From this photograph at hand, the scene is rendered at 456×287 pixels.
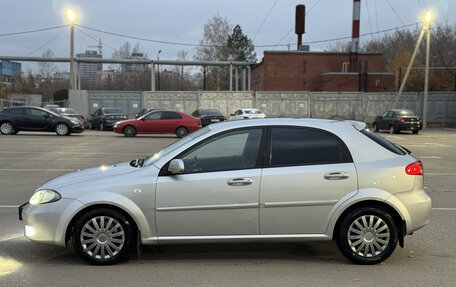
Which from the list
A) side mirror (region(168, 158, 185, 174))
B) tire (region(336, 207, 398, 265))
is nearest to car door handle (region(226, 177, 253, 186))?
side mirror (region(168, 158, 185, 174))

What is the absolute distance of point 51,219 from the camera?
422 centimetres

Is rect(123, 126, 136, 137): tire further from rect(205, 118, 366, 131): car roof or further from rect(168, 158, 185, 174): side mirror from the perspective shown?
rect(168, 158, 185, 174): side mirror

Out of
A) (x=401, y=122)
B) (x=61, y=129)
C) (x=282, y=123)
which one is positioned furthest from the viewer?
(x=401, y=122)

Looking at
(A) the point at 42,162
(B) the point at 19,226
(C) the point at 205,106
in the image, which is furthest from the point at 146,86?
(B) the point at 19,226

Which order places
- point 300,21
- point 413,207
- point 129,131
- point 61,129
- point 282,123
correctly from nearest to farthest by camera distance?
point 413,207
point 282,123
point 61,129
point 129,131
point 300,21

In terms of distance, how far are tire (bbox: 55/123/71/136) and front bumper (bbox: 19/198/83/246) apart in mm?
17685

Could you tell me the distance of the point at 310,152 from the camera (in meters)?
4.42

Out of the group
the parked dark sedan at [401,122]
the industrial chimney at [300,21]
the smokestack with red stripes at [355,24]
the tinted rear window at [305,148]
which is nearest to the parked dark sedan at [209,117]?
the parked dark sedan at [401,122]

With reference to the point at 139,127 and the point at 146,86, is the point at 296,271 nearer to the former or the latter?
the point at 139,127

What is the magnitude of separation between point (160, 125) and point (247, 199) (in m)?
17.5

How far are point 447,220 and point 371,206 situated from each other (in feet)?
8.36

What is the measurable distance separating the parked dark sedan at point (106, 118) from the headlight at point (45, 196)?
879 inches

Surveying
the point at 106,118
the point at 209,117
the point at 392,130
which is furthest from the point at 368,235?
the point at 106,118

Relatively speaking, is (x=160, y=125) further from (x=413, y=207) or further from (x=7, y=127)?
(x=413, y=207)
